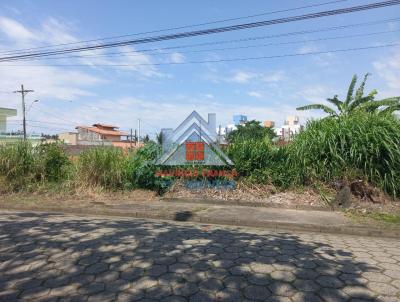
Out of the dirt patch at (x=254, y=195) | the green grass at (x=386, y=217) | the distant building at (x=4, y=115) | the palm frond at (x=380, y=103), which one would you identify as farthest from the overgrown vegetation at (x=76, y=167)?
the distant building at (x=4, y=115)

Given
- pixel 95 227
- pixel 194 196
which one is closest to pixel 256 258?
pixel 95 227

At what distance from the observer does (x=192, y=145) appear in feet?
35.4

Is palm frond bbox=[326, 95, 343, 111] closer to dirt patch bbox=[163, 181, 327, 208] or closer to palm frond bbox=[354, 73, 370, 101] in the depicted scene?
palm frond bbox=[354, 73, 370, 101]

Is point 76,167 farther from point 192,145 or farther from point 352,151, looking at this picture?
point 352,151

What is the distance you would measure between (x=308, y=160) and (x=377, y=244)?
391cm

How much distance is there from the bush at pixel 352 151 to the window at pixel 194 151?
104 inches

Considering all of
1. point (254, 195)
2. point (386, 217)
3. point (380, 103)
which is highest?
point (380, 103)

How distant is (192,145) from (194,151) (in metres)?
0.20

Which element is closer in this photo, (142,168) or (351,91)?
(142,168)

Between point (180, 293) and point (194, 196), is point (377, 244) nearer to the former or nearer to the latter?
point (180, 293)

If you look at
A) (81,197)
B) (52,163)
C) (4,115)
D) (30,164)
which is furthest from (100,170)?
(4,115)

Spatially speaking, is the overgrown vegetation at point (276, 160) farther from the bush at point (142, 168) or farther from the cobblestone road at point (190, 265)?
the cobblestone road at point (190, 265)

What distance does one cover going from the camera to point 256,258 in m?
4.54

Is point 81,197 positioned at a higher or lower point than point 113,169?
lower
